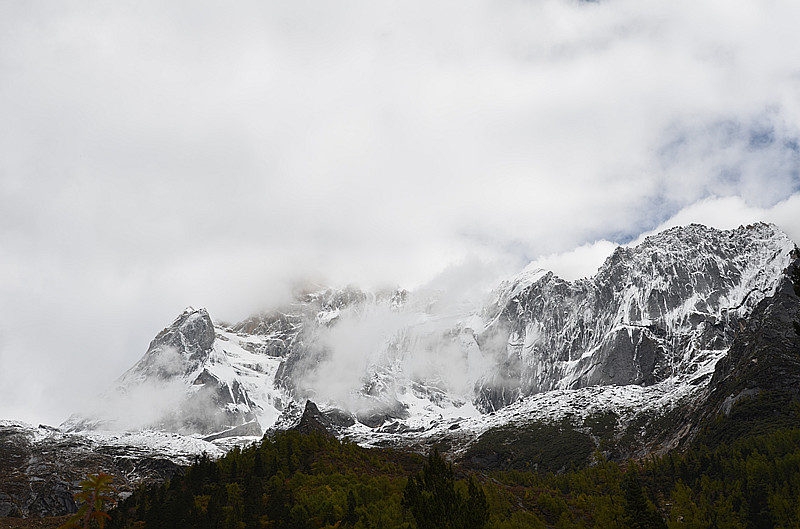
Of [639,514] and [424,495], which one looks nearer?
[424,495]

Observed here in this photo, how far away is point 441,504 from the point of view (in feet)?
172

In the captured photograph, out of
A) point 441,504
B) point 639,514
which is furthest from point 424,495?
point 639,514

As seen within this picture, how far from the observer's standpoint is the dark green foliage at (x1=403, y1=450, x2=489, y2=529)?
5150 cm

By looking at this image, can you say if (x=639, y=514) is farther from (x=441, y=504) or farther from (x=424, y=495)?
(x=424, y=495)

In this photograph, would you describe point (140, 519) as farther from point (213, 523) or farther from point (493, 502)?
point (493, 502)

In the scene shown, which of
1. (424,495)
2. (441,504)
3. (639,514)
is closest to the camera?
(441,504)

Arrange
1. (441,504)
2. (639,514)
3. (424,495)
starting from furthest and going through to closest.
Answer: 1. (639,514)
2. (424,495)
3. (441,504)

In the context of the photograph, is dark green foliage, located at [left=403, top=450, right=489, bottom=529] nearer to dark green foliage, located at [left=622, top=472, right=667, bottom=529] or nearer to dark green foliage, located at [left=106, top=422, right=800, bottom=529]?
dark green foliage, located at [left=106, top=422, right=800, bottom=529]

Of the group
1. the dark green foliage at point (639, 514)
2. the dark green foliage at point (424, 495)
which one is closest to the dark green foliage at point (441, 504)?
the dark green foliage at point (424, 495)

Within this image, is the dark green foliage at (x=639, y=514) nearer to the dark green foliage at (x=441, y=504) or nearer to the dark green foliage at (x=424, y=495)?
the dark green foliage at (x=424, y=495)

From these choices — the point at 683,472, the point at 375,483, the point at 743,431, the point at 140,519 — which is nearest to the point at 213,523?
the point at 140,519

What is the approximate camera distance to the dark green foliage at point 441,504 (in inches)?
2028

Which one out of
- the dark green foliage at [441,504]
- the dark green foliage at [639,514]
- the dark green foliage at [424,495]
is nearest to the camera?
the dark green foliage at [441,504]

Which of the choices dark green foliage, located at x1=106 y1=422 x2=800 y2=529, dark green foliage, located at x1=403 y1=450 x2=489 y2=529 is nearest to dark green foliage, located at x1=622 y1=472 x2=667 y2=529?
dark green foliage, located at x1=106 y1=422 x2=800 y2=529
